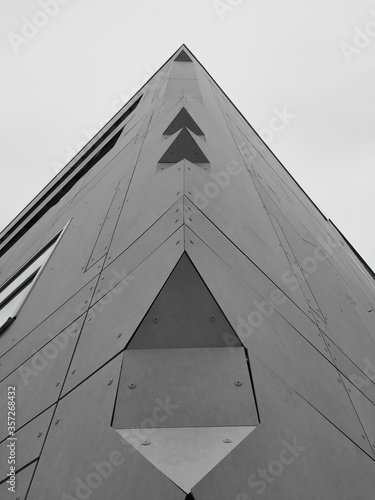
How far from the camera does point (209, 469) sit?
73.0 inches

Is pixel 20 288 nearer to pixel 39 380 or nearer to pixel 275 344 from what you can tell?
pixel 39 380

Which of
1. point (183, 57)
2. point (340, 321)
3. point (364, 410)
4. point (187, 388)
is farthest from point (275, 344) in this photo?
point (183, 57)

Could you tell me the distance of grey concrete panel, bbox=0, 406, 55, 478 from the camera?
2.53 meters

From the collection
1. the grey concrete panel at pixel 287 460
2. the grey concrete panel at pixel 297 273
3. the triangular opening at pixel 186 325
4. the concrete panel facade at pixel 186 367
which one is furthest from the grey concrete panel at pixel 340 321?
the triangular opening at pixel 186 325

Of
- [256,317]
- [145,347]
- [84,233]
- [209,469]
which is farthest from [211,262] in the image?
[84,233]

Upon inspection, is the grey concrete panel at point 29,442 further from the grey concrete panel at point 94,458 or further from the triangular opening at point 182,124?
the triangular opening at point 182,124

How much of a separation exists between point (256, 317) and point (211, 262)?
41 centimetres

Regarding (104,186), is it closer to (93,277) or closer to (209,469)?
(93,277)

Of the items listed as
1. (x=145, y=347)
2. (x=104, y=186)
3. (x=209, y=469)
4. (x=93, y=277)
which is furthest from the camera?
(x=104, y=186)

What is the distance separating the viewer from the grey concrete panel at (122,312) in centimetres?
254

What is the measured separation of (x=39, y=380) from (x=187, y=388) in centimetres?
141

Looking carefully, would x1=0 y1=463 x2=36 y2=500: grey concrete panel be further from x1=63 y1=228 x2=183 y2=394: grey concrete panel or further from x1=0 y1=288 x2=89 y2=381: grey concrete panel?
x1=0 y1=288 x2=89 y2=381: grey concrete panel

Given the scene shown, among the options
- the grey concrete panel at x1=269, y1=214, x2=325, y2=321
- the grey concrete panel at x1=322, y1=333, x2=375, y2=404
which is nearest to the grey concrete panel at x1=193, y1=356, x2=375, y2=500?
the grey concrete panel at x1=322, y1=333, x2=375, y2=404

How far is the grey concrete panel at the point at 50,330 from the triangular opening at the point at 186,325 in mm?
968
